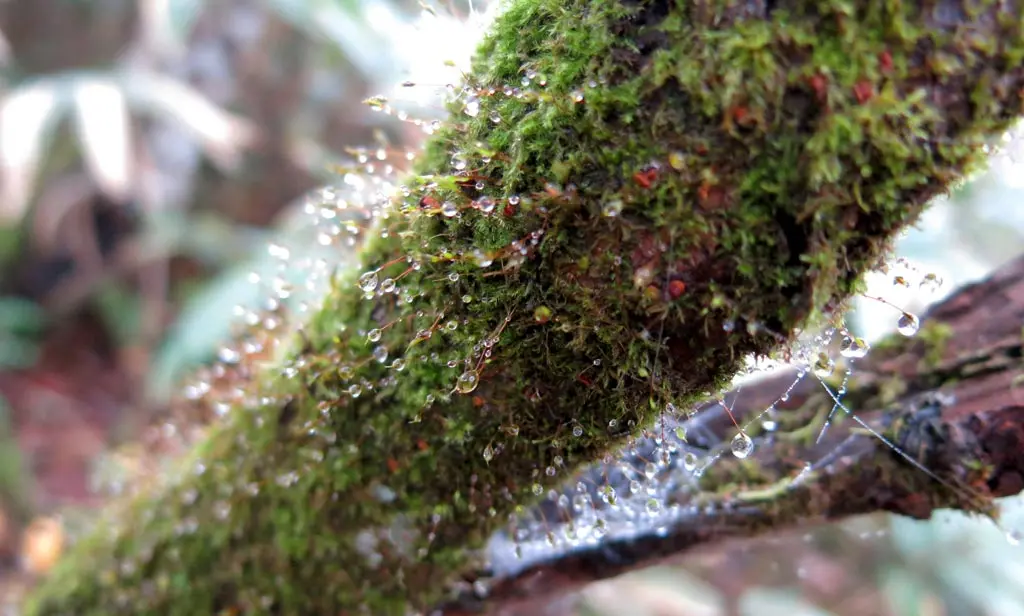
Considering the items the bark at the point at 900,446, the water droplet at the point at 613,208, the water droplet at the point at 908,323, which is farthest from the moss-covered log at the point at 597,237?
the bark at the point at 900,446

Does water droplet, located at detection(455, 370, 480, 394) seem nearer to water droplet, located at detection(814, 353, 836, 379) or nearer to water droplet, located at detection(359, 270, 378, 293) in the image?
water droplet, located at detection(359, 270, 378, 293)

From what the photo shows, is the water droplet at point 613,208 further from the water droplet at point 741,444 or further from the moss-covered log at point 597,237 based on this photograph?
the water droplet at point 741,444

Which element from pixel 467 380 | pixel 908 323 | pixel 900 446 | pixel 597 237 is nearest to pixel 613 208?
pixel 597 237

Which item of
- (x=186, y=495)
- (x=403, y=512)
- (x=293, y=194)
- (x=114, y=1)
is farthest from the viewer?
(x=293, y=194)

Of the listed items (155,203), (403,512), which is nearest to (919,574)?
(403,512)

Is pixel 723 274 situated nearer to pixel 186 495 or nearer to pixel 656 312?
pixel 656 312

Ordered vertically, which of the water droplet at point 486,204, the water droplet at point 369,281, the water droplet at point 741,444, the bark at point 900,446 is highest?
the water droplet at point 486,204
